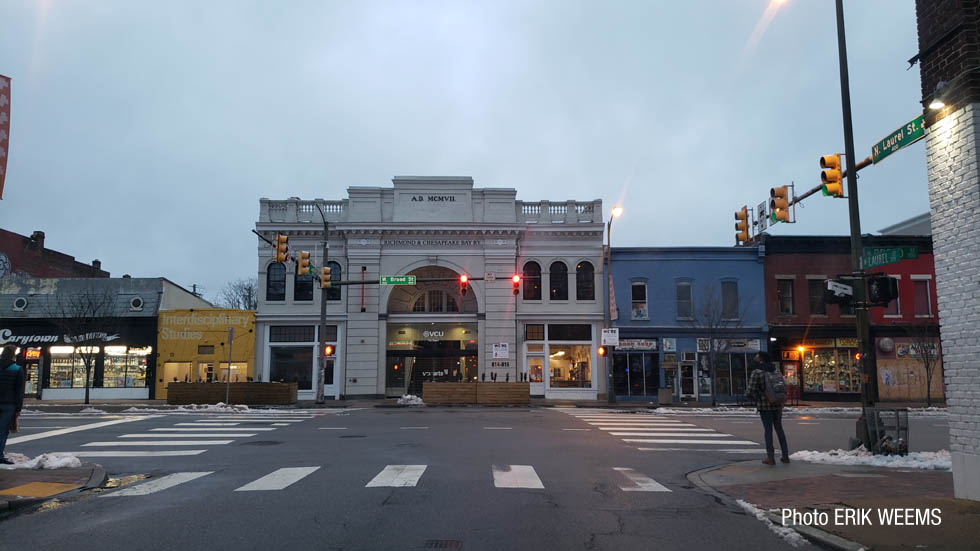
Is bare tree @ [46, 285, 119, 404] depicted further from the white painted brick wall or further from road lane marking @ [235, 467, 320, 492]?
the white painted brick wall

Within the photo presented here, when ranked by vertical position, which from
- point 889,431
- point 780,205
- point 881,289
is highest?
point 780,205

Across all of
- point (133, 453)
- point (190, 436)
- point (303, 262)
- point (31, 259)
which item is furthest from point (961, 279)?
point (31, 259)

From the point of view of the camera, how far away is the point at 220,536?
6.52 metres

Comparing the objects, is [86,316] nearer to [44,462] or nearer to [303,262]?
[303,262]

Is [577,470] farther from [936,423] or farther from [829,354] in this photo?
[829,354]

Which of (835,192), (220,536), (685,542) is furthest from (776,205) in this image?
(220,536)

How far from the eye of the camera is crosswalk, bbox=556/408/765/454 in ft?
48.1

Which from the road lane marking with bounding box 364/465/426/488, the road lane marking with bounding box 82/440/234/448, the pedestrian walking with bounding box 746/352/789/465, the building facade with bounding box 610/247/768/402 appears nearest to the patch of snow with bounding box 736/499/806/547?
the pedestrian walking with bounding box 746/352/789/465

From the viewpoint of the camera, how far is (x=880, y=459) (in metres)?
11.6

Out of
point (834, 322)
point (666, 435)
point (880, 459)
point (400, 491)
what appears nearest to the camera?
point (400, 491)

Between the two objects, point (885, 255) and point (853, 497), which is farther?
point (885, 255)

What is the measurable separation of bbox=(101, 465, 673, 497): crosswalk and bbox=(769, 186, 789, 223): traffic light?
6247 millimetres

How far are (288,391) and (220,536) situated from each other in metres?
23.9

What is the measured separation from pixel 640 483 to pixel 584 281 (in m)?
25.6
